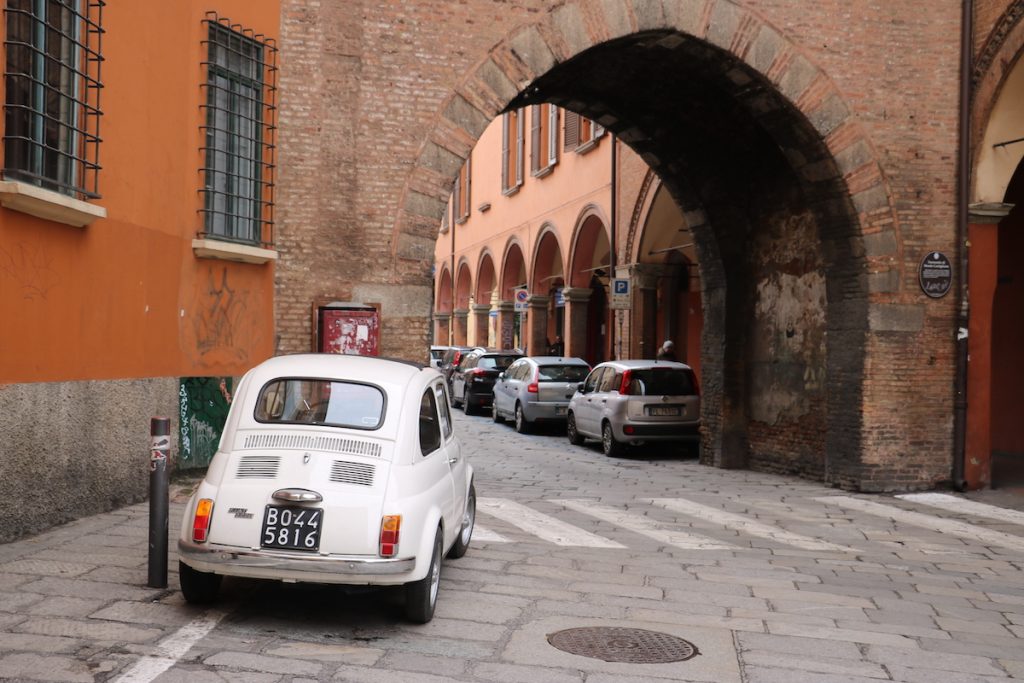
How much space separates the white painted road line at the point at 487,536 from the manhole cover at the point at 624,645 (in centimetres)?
293

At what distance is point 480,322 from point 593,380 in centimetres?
2151

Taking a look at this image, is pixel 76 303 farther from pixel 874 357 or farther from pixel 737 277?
pixel 737 277

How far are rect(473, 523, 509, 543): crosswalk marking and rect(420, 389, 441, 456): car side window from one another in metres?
2.15

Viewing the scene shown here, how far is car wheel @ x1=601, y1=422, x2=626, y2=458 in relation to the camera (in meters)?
17.6

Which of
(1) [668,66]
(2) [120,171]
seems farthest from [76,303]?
(1) [668,66]

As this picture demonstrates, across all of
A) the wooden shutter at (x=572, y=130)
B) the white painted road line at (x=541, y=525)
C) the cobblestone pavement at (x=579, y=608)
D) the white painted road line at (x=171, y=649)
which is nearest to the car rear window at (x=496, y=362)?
the wooden shutter at (x=572, y=130)

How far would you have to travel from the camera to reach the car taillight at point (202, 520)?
5.94 m

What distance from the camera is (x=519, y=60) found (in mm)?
12195

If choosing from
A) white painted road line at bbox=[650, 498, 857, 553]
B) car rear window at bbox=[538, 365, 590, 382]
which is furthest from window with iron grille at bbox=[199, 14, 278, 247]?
car rear window at bbox=[538, 365, 590, 382]

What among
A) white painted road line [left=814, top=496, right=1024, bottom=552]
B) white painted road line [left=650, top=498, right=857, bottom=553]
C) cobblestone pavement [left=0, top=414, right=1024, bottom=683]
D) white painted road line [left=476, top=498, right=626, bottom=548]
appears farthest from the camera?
white painted road line [left=814, top=496, right=1024, bottom=552]

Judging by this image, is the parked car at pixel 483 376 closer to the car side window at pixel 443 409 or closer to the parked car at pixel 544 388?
the parked car at pixel 544 388

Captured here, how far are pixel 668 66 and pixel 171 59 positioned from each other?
6.64 m

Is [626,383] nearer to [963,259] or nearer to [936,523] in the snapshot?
[963,259]

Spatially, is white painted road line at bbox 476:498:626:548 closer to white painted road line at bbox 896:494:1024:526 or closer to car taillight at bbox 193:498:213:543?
car taillight at bbox 193:498:213:543
